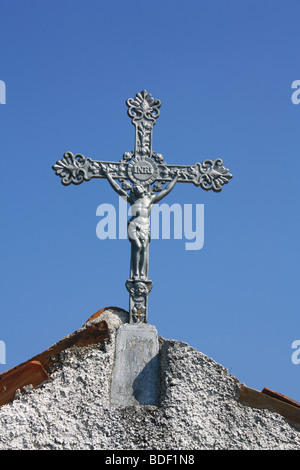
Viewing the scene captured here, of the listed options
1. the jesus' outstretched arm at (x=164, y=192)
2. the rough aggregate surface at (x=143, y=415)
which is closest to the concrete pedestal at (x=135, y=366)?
the rough aggregate surface at (x=143, y=415)

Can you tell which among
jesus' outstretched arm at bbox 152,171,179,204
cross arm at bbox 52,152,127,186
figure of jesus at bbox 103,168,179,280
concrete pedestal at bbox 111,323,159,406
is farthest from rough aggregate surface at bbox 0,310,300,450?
cross arm at bbox 52,152,127,186

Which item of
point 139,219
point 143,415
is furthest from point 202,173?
point 143,415

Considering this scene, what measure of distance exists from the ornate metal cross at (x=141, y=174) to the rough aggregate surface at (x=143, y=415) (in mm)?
1078

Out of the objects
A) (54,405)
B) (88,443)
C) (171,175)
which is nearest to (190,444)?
(88,443)

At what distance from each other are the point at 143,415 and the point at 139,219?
1954 mm

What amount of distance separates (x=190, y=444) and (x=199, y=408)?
0.31m

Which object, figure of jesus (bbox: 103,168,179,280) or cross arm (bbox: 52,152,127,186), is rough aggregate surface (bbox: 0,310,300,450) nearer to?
figure of jesus (bbox: 103,168,179,280)

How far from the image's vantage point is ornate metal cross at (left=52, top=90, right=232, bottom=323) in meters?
6.19

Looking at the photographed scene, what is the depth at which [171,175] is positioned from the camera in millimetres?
6645

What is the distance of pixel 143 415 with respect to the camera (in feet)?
17.0

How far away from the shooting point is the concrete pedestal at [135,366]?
5430 mm

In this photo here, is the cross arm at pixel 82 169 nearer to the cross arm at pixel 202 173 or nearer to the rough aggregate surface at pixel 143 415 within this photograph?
the cross arm at pixel 202 173

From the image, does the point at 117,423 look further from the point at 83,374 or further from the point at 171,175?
the point at 171,175
